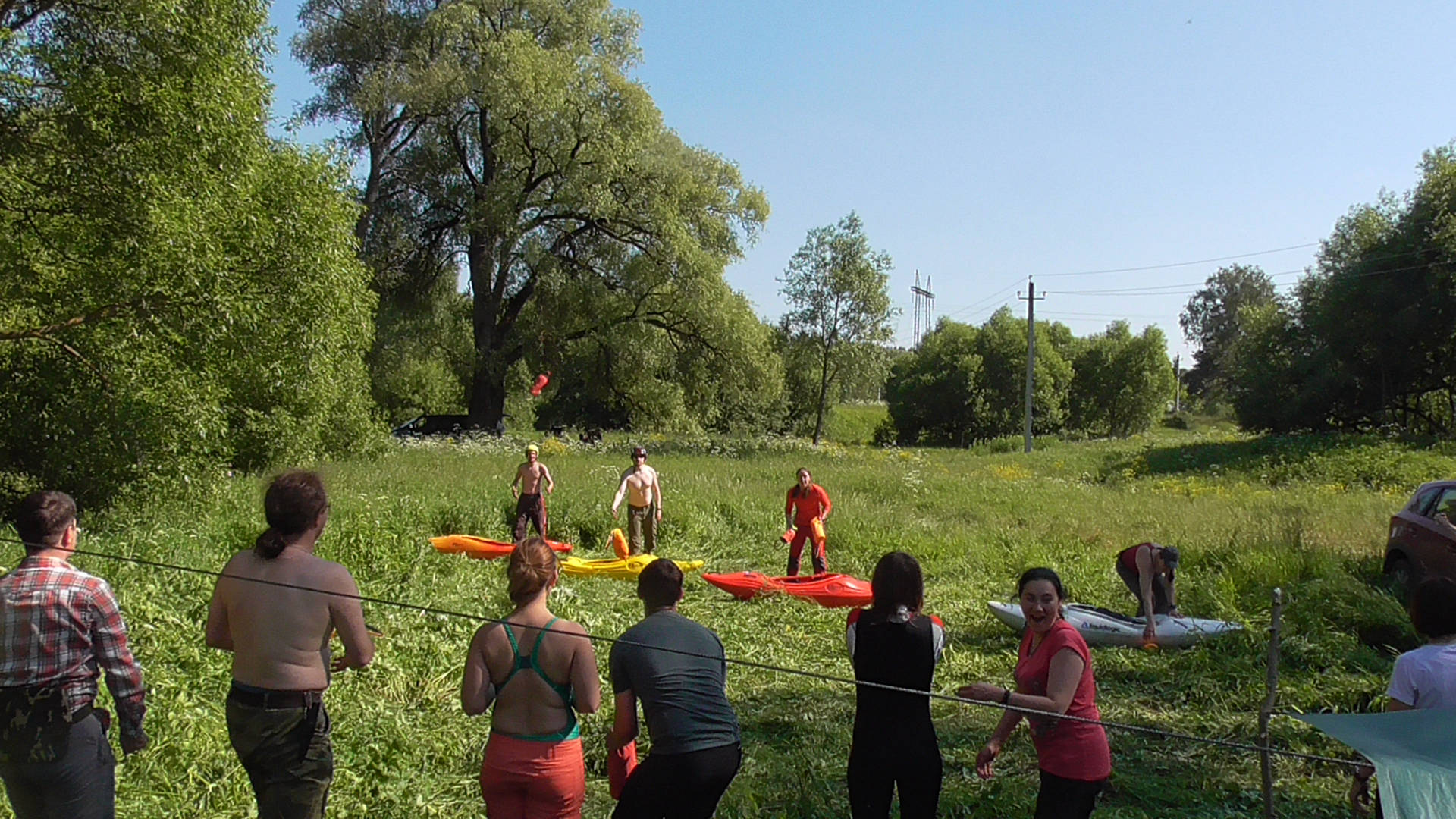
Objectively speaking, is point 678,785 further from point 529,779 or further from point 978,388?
point 978,388

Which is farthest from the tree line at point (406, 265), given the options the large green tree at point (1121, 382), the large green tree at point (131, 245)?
the large green tree at point (1121, 382)

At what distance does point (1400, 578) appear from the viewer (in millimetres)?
10977

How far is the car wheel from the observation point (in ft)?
35.1

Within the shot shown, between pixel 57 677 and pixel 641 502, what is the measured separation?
1073cm

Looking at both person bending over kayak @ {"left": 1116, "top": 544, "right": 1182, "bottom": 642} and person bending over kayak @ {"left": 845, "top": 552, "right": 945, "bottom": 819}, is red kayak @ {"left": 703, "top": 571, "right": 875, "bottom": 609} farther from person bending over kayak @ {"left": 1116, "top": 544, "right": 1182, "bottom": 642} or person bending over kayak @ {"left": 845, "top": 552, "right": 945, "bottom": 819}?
person bending over kayak @ {"left": 845, "top": 552, "right": 945, "bottom": 819}

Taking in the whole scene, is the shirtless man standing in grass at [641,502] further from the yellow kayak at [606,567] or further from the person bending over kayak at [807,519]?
the person bending over kayak at [807,519]

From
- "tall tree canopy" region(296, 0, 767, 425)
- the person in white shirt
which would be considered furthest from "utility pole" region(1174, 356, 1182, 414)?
the person in white shirt

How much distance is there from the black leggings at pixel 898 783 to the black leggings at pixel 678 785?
1.98ft

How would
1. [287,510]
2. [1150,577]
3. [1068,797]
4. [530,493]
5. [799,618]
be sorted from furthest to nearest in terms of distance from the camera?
1. [530,493]
2. [799,618]
3. [1150,577]
4. [1068,797]
5. [287,510]

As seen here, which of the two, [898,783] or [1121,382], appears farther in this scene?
[1121,382]

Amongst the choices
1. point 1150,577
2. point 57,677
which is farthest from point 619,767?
point 1150,577

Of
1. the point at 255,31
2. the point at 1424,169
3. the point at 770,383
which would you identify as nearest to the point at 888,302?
the point at 770,383

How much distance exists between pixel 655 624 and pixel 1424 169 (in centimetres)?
3880

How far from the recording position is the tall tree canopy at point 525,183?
32.0m
